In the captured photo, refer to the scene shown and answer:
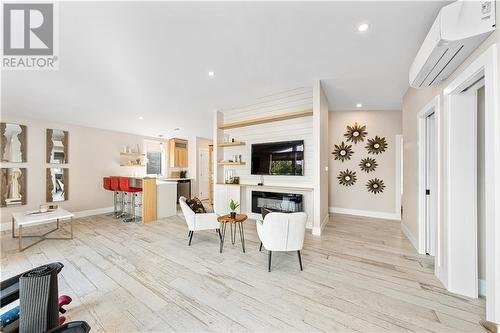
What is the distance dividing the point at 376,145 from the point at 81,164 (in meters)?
8.33

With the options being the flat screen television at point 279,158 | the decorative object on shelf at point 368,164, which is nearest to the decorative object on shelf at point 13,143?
the flat screen television at point 279,158

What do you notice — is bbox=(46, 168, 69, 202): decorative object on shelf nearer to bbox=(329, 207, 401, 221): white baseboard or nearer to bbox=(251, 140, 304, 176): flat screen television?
bbox=(251, 140, 304, 176): flat screen television

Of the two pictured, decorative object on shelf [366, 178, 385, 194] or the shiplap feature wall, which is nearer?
the shiplap feature wall

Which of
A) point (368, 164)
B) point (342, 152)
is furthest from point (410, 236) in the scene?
point (342, 152)

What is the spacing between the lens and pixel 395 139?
16.1ft

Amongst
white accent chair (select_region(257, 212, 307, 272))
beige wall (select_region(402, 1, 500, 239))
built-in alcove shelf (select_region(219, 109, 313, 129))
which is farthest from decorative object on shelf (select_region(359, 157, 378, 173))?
white accent chair (select_region(257, 212, 307, 272))

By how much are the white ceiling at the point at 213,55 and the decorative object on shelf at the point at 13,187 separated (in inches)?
54.5

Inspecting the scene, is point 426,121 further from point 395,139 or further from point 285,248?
point 285,248

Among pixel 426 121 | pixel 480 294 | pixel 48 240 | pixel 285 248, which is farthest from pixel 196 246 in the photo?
pixel 426 121

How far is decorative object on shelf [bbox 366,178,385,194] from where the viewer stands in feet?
16.4

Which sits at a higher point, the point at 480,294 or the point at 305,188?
the point at 305,188

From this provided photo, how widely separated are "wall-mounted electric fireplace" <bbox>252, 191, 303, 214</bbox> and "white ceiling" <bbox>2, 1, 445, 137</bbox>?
7.54ft

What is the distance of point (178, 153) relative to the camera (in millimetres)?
7703

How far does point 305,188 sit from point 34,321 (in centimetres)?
366
